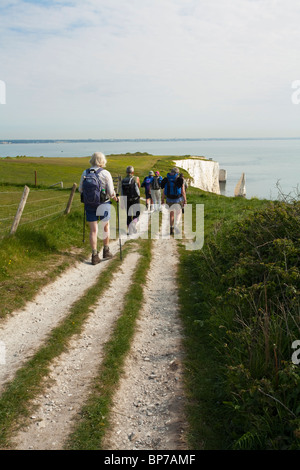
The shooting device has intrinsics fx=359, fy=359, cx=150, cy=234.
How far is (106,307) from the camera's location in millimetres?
7703

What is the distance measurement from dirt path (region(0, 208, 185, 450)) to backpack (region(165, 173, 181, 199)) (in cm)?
586

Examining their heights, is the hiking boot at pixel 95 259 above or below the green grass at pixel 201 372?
above

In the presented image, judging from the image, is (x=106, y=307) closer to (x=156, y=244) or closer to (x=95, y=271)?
(x=95, y=271)

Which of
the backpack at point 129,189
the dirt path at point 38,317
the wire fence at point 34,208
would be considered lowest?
the dirt path at point 38,317

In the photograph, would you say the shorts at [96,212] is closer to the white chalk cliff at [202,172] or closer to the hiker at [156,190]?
the hiker at [156,190]

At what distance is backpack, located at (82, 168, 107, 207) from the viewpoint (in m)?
9.35

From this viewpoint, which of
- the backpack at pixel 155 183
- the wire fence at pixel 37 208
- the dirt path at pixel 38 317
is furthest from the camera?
the backpack at pixel 155 183

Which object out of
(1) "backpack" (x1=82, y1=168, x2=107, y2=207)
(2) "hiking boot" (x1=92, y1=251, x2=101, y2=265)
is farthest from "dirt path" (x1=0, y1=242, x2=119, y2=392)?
(1) "backpack" (x1=82, y1=168, x2=107, y2=207)

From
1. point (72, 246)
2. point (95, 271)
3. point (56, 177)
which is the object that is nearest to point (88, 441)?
point (95, 271)

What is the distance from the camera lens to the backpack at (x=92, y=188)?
935 centimetres

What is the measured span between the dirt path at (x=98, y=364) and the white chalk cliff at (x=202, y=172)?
78082 millimetres

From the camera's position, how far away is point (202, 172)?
99438 mm

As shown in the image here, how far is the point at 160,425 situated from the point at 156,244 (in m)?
9.44

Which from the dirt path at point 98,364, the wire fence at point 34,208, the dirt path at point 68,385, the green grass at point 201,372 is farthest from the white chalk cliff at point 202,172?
the dirt path at point 68,385
